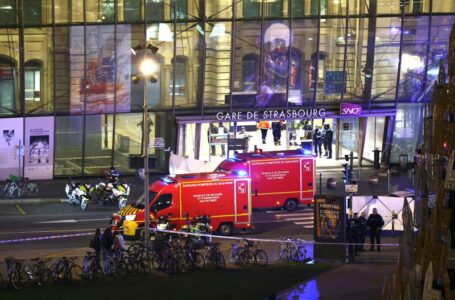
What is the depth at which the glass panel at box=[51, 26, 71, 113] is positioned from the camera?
47625 millimetres

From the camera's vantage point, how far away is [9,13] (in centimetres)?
4678

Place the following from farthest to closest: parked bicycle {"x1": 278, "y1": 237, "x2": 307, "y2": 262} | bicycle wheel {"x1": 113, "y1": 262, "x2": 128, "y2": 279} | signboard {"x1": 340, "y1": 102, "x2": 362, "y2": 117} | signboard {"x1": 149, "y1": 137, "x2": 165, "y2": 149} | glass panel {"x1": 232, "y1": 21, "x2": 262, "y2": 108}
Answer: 1. signboard {"x1": 340, "y1": 102, "x2": 362, "y2": 117}
2. glass panel {"x1": 232, "y1": 21, "x2": 262, "y2": 108}
3. signboard {"x1": 149, "y1": 137, "x2": 165, "y2": 149}
4. parked bicycle {"x1": 278, "y1": 237, "x2": 307, "y2": 262}
5. bicycle wheel {"x1": 113, "y1": 262, "x2": 128, "y2": 279}

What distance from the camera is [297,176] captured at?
4019 cm

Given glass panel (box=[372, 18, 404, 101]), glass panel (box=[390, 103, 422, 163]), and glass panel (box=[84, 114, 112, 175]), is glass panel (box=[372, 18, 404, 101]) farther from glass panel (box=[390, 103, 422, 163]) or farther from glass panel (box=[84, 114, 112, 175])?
glass panel (box=[84, 114, 112, 175])

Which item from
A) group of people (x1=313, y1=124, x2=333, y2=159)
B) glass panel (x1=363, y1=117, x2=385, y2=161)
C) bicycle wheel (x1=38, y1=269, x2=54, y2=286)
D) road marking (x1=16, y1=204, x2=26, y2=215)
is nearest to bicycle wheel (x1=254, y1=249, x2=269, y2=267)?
bicycle wheel (x1=38, y1=269, x2=54, y2=286)

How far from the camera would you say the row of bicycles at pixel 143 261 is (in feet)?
87.2

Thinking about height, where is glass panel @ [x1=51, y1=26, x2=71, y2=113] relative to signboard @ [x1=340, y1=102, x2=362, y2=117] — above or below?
above

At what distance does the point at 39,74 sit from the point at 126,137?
5.55 m

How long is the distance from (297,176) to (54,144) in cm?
1448

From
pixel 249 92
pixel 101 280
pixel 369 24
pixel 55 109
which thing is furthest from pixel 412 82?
pixel 101 280

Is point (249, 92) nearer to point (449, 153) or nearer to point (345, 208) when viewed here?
point (345, 208)

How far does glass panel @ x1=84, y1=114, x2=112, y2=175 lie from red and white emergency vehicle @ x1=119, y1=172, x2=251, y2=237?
13597mm

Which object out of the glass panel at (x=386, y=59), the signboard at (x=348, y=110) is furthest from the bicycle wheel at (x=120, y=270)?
the glass panel at (x=386, y=59)

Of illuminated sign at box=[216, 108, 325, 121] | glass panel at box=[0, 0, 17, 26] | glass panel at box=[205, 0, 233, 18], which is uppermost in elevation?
glass panel at box=[205, 0, 233, 18]
